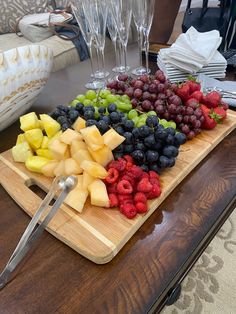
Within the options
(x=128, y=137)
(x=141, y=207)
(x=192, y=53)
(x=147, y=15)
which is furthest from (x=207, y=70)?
(x=141, y=207)

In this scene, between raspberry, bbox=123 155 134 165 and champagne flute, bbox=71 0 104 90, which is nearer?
raspberry, bbox=123 155 134 165

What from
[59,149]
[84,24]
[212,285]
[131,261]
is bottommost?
[212,285]

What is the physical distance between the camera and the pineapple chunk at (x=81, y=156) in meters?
0.53

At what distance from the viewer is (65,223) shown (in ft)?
1.63

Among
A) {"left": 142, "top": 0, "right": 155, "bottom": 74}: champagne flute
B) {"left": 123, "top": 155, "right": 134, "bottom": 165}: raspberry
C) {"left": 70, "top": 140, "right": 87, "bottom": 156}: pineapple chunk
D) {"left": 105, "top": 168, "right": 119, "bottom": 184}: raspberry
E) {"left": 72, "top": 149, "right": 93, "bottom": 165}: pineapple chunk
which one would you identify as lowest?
{"left": 105, "top": 168, "right": 119, "bottom": 184}: raspberry

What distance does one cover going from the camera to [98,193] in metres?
0.50

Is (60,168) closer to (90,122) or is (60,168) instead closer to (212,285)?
(90,122)

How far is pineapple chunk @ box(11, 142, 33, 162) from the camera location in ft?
2.01

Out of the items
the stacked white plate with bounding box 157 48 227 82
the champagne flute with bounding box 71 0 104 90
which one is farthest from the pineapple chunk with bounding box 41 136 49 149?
the stacked white plate with bounding box 157 48 227 82

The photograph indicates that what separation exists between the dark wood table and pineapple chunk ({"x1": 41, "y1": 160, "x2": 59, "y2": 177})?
0.30 feet

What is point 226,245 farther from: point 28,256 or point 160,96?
point 28,256

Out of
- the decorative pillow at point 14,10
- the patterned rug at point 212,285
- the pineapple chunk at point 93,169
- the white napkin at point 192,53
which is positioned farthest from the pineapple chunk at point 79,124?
the decorative pillow at point 14,10

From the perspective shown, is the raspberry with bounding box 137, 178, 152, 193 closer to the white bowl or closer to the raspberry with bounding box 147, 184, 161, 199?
the raspberry with bounding box 147, 184, 161, 199

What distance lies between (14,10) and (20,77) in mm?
1769
